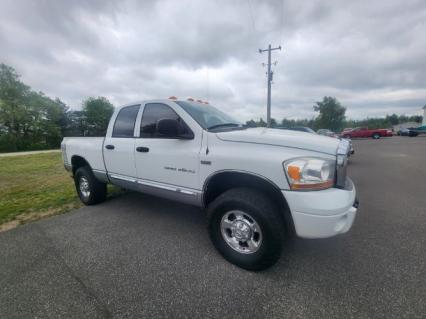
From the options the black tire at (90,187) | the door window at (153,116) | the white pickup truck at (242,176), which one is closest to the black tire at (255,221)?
the white pickup truck at (242,176)

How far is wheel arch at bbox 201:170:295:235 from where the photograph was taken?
6.88 ft

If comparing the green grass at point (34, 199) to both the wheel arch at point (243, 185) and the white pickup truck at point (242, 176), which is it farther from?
the wheel arch at point (243, 185)

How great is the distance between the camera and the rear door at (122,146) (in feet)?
10.9

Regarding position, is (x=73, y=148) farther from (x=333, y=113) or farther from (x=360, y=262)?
(x=333, y=113)

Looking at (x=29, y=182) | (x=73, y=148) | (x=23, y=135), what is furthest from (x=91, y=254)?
(x=23, y=135)

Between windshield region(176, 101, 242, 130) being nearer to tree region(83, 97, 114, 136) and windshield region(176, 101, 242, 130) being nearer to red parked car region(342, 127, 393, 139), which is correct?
red parked car region(342, 127, 393, 139)

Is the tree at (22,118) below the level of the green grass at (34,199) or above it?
above

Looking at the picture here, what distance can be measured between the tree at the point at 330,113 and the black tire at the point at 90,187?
54855mm

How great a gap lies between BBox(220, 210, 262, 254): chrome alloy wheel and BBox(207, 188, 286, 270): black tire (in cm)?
2

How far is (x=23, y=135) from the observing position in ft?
99.6

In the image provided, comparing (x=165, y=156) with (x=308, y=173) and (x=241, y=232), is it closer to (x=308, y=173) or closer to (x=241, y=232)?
(x=241, y=232)

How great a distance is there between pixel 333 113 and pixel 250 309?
5621 cm

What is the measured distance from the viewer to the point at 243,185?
2.42 metres

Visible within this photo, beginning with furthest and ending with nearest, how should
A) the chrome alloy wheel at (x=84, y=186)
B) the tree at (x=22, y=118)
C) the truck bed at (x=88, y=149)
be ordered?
the tree at (x=22, y=118) < the chrome alloy wheel at (x=84, y=186) < the truck bed at (x=88, y=149)
